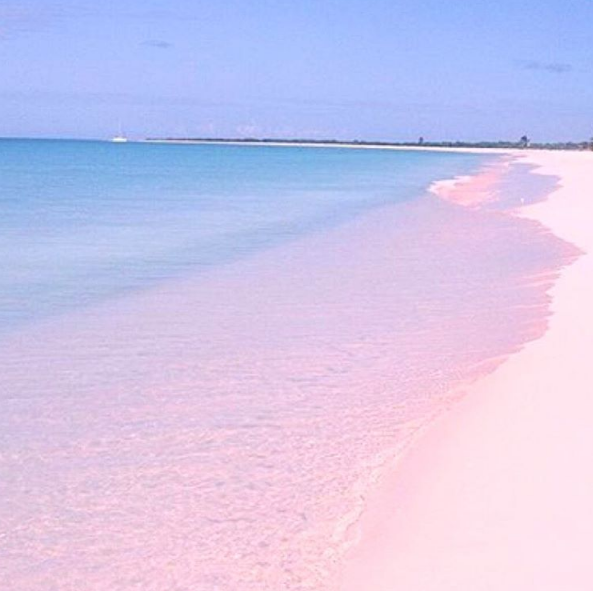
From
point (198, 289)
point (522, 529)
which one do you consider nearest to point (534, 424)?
point (522, 529)

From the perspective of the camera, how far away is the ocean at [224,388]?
5055mm

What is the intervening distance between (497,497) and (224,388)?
3.11 meters

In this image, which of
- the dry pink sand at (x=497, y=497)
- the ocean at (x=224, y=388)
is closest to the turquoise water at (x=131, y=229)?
the ocean at (x=224, y=388)

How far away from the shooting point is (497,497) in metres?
5.49

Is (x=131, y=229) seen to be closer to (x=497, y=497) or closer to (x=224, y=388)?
(x=224, y=388)

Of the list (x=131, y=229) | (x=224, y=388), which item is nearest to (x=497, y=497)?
(x=224, y=388)

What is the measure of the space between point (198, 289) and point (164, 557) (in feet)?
28.9

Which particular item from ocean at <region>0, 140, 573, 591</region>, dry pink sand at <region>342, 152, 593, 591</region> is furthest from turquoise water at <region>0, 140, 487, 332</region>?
dry pink sand at <region>342, 152, 593, 591</region>

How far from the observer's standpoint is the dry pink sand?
182 inches

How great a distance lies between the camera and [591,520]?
16.6ft

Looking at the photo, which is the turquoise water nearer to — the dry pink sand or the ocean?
the ocean

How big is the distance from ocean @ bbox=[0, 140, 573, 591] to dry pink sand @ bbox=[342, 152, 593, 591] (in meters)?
0.22

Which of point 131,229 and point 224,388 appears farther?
point 131,229

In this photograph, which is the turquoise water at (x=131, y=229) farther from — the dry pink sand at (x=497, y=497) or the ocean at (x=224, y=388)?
the dry pink sand at (x=497, y=497)
